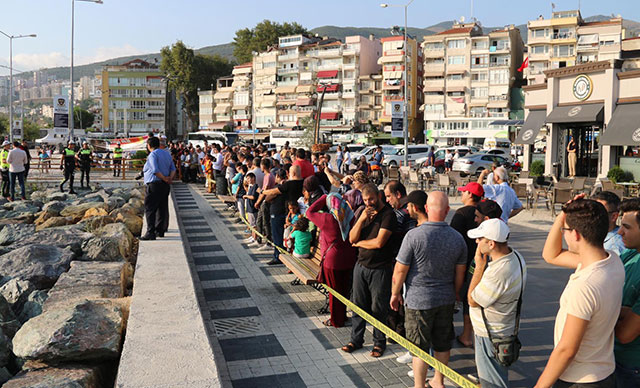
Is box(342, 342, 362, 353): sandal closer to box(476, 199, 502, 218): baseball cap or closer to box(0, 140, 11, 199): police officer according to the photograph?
box(476, 199, 502, 218): baseball cap

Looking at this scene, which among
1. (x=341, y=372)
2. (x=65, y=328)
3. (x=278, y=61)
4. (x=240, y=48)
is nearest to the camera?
(x=65, y=328)

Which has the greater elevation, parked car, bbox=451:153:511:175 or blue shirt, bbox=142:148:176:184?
blue shirt, bbox=142:148:176:184

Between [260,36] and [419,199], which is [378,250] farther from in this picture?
[260,36]

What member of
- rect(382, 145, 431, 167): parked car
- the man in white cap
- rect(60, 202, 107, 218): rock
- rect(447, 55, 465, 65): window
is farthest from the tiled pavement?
rect(447, 55, 465, 65): window

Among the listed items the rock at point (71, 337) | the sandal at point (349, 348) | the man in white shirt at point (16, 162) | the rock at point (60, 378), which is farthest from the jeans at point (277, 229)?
the man in white shirt at point (16, 162)

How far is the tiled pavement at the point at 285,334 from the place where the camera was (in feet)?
17.5

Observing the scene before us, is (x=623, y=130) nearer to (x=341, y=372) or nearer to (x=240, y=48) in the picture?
(x=341, y=372)

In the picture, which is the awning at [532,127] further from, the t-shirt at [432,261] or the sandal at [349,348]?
the t-shirt at [432,261]

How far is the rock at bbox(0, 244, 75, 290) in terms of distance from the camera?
886 cm

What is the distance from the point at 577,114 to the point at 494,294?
66.5 ft

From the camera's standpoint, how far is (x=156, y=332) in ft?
16.6

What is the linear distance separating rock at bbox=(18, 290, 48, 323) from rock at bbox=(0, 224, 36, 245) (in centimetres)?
560

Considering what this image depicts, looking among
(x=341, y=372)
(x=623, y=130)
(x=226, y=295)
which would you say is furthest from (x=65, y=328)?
(x=623, y=130)

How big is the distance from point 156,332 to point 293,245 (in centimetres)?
357
